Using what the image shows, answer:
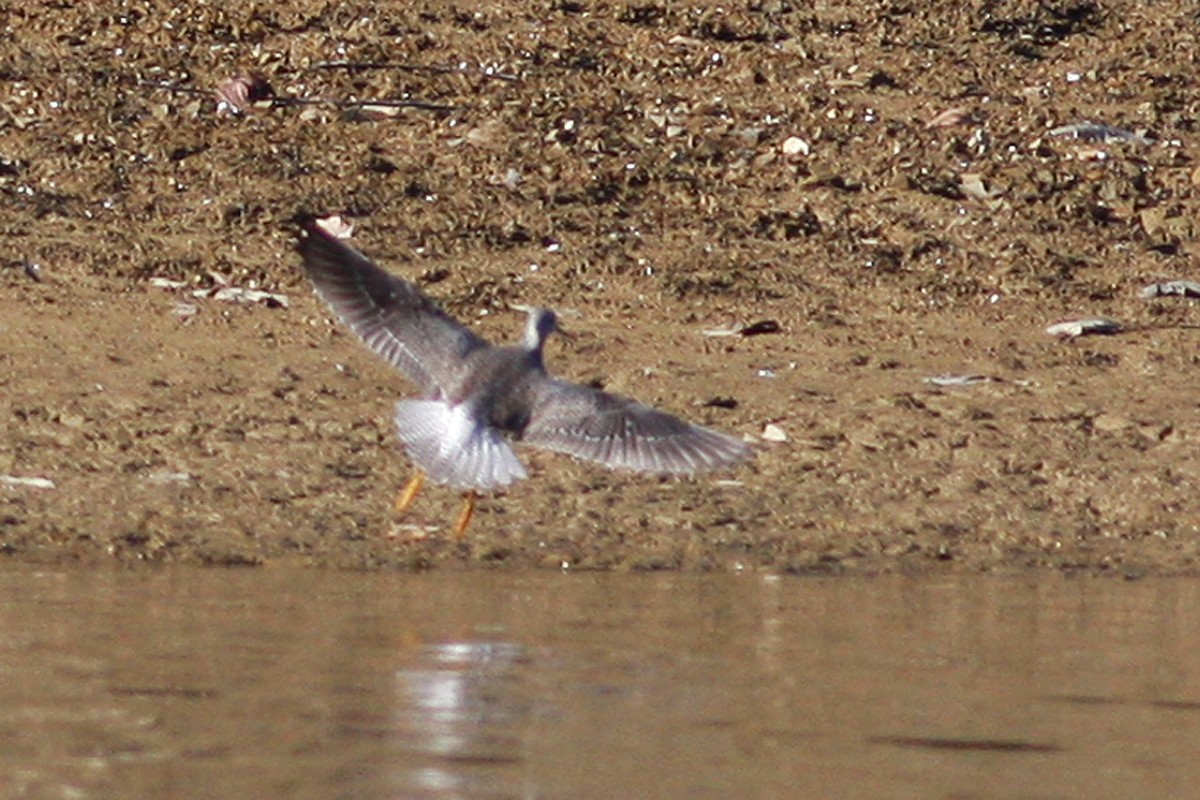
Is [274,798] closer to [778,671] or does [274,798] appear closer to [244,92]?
[778,671]

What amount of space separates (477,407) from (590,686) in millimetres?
1871

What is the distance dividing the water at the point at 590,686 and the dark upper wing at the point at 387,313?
705 millimetres

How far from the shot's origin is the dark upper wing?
8.21m

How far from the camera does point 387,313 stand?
8.25 metres

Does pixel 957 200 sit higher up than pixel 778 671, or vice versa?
pixel 957 200

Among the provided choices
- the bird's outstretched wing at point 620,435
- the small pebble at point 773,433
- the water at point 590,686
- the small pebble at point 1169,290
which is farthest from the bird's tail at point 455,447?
the small pebble at point 1169,290

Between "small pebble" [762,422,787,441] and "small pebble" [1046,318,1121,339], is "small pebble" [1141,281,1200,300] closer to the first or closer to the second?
"small pebble" [1046,318,1121,339]

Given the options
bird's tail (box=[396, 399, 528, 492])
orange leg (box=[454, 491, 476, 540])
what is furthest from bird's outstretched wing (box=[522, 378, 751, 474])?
orange leg (box=[454, 491, 476, 540])

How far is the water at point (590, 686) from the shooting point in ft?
17.6

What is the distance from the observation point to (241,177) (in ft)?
36.6

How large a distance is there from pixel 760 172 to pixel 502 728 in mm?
6025

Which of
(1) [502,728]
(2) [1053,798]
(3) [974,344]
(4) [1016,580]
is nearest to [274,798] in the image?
(1) [502,728]

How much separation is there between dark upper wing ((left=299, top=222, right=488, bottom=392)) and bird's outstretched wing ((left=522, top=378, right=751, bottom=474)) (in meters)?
0.36

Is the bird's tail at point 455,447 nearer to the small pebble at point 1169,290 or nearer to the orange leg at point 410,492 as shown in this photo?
the orange leg at point 410,492
